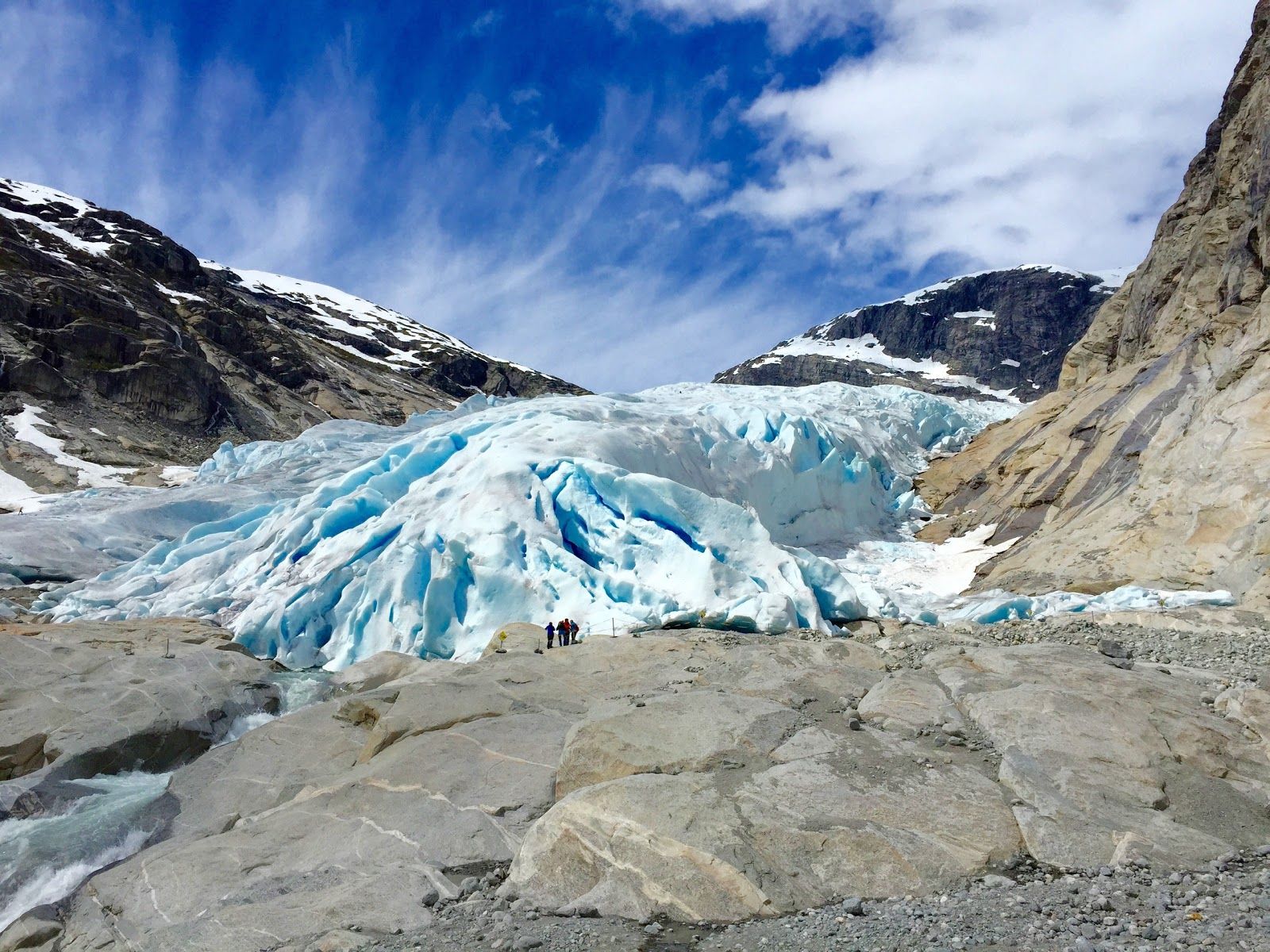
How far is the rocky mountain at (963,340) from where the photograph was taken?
80.9m

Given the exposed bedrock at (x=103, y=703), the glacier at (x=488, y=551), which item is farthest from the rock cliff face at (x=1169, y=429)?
the exposed bedrock at (x=103, y=703)

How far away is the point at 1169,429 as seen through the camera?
17141 mm

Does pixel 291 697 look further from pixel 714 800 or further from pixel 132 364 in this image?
pixel 132 364

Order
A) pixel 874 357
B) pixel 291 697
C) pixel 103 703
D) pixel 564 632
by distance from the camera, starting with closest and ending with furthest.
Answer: pixel 103 703 → pixel 291 697 → pixel 564 632 → pixel 874 357

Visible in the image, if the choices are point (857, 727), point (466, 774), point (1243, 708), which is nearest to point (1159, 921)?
point (857, 727)

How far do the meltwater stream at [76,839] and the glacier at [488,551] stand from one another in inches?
216

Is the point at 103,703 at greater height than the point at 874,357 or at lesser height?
lesser

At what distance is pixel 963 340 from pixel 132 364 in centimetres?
7749

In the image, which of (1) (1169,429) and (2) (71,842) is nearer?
(2) (71,842)

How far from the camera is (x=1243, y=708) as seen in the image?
595 centimetres

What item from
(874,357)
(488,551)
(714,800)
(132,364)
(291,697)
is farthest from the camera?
(874,357)

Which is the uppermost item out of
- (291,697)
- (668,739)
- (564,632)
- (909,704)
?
(564,632)

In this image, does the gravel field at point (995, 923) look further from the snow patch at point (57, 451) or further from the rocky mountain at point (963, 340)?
the rocky mountain at point (963, 340)

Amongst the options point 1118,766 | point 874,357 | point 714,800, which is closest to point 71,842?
point 714,800
